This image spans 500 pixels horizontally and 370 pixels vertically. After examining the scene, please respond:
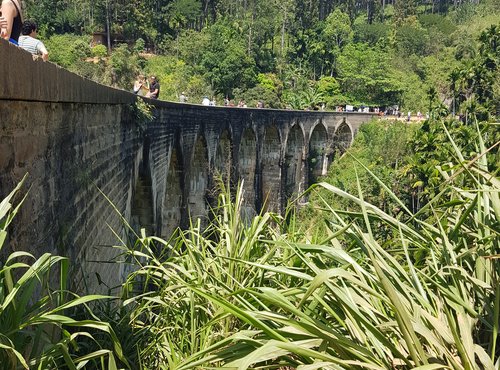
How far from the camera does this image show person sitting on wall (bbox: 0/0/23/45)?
4.45 m

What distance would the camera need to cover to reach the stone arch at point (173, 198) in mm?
14555

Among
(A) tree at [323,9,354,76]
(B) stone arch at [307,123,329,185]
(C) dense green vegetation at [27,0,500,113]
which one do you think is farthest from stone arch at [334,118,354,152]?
(A) tree at [323,9,354,76]

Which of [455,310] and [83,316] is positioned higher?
[455,310]

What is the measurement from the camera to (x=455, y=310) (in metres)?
2.44

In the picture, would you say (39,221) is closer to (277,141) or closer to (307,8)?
(277,141)

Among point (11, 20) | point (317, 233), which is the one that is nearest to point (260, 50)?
point (11, 20)

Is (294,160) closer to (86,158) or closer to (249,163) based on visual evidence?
(249,163)

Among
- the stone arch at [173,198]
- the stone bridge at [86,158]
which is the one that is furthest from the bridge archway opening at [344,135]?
the stone arch at [173,198]

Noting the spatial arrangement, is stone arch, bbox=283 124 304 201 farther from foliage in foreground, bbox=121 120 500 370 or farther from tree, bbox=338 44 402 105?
foliage in foreground, bbox=121 120 500 370

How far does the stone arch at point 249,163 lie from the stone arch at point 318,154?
13.6 meters

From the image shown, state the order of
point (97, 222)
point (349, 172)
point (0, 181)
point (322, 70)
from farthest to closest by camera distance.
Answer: point (322, 70) < point (349, 172) < point (97, 222) < point (0, 181)

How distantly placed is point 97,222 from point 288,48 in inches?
→ 2228

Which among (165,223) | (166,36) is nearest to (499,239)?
(165,223)

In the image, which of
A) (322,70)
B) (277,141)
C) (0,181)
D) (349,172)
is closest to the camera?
(0,181)
